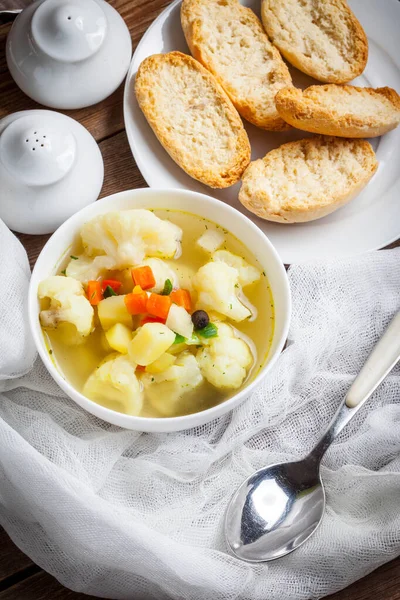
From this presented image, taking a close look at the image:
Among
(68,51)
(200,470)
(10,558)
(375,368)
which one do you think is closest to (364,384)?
(375,368)

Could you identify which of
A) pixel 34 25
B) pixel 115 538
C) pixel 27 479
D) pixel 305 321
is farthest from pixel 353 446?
pixel 34 25

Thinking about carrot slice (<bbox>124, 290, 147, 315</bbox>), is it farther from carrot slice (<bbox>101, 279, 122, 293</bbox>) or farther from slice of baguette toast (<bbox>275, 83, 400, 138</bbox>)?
slice of baguette toast (<bbox>275, 83, 400, 138</bbox>)

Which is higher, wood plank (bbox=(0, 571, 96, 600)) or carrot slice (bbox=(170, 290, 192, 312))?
carrot slice (bbox=(170, 290, 192, 312))

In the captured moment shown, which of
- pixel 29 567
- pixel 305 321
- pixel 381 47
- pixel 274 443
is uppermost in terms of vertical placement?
pixel 381 47

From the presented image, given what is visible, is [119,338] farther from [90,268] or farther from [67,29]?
[67,29]

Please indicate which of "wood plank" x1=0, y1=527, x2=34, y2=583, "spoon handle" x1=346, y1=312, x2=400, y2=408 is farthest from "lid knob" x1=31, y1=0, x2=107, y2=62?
"wood plank" x1=0, y1=527, x2=34, y2=583

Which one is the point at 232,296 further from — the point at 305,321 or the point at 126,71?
the point at 126,71

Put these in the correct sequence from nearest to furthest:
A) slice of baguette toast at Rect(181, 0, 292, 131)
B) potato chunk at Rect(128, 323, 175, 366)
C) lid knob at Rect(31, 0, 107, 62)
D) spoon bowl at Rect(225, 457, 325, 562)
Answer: potato chunk at Rect(128, 323, 175, 366) < spoon bowl at Rect(225, 457, 325, 562) < lid knob at Rect(31, 0, 107, 62) < slice of baguette toast at Rect(181, 0, 292, 131)
